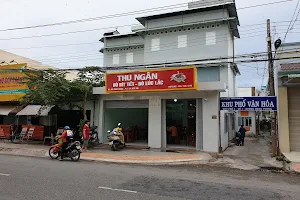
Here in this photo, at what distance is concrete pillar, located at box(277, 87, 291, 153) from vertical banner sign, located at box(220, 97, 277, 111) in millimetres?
1316

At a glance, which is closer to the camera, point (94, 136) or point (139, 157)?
point (139, 157)

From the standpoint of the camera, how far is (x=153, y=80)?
568 inches

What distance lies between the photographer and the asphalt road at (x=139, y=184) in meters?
6.25

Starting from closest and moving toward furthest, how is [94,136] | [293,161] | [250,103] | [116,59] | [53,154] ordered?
[293,161] < [53,154] < [250,103] < [94,136] < [116,59]

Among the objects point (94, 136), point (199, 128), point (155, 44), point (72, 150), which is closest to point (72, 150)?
point (72, 150)

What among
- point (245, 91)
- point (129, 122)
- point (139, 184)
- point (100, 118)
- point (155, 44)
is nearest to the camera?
point (139, 184)

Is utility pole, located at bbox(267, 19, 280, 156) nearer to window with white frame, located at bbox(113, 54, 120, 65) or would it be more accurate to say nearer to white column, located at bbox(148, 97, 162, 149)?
white column, located at bbox(148, 97, 162, 149)

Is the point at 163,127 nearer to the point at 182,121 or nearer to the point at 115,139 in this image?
the point at 115,139

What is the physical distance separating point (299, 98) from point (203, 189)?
10.3 m

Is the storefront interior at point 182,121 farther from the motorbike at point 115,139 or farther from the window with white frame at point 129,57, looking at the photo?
the window with white frame at point 129,57

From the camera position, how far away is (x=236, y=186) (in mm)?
7449

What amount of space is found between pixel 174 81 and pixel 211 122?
3133 mm

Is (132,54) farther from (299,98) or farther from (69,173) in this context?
(69,173)

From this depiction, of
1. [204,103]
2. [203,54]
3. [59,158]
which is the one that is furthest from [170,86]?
[203,54]
